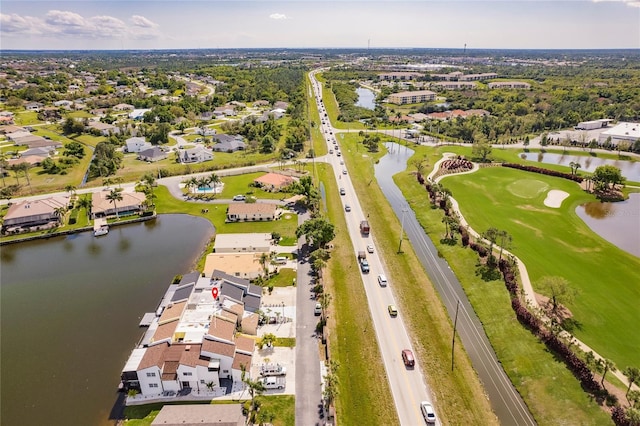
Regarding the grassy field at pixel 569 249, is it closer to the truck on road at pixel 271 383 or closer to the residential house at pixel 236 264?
the truck on road at pixel 271 383

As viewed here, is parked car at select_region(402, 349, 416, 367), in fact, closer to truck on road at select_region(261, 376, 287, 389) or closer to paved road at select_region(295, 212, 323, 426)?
paved road at select_region(295, 212, 323, 426)

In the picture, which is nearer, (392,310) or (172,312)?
(172,312)

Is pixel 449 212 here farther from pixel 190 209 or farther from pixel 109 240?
pixel 109 240

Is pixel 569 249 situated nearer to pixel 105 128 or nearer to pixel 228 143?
pixel 228 143

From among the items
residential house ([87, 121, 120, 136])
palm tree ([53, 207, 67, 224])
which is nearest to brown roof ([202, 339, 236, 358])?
palm tree ([53, 207, 67, 224])

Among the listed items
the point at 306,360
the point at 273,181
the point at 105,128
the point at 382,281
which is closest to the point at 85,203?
the point at 273,181

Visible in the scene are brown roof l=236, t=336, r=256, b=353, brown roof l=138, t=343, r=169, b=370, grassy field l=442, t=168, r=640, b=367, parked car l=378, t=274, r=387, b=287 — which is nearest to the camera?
brown roof l=138, t=343, r=169, b=370

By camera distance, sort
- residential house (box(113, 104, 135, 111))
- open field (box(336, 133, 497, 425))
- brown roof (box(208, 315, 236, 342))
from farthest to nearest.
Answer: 1. residential house (box(113, 104, 135, 111))
2. brown roof (box(208, 315, 236, 342))
3. open field (box(336, 133, 497, 425))

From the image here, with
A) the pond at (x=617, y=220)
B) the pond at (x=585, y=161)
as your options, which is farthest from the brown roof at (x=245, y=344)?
the pond at (x=585, y=161)
